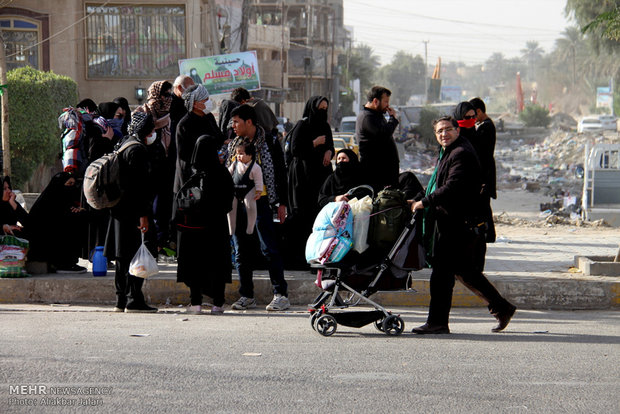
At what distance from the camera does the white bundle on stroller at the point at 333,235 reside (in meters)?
6.71

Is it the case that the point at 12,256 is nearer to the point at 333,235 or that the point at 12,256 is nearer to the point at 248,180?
the point at 248,180

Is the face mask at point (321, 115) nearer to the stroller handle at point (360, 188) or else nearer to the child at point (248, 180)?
the child at point (248, 180)

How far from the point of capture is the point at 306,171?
30.1 ft

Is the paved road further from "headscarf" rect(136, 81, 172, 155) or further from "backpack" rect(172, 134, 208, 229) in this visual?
"headscarf" rect(136, 81, 172, 155)

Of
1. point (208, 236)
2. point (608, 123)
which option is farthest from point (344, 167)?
point (608, 123)

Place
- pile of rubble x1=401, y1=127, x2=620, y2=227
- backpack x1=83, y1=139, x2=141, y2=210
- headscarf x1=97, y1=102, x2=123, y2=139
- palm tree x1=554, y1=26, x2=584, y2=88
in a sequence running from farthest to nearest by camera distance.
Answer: palm tree x1=554, y1=26, x2=584, y2=88
pile of rubble x1=401, y1=127, x2=620, y2=227
headscarf x1=97, y1=102, x2=123, y2=139
backpack x1=83, y1=139, x2=141, y2=210

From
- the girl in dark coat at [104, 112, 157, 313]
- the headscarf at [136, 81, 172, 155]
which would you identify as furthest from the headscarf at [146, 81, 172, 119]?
the girl in dark coat at [104, 112, 157, 313]

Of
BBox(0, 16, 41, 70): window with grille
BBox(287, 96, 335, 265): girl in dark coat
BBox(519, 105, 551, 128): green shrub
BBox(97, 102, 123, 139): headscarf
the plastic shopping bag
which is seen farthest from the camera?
BBox(519, 105, 551, 128): green shrub

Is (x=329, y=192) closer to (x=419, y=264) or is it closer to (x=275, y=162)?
(x=275, y=162)

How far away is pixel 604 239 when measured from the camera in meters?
12.6

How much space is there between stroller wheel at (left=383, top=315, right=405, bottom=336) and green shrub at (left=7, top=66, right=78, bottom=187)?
1387cm

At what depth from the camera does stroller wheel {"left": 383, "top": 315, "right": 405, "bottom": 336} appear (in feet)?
22.2

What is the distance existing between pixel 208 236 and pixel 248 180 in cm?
60

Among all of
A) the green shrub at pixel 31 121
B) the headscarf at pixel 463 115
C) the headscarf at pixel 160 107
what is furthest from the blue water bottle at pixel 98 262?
the green shrub at pixel 31 121
